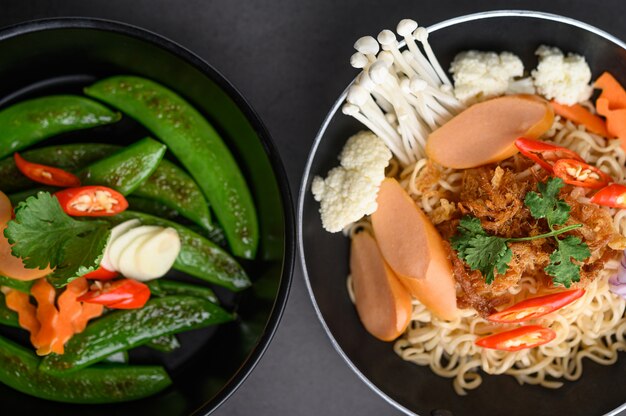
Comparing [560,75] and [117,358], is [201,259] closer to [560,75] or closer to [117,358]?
[117,358]

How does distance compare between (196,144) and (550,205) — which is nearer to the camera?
(550,205)

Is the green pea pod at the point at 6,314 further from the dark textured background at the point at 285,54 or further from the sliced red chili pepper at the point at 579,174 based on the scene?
the sliced red chili pepper at the point at 579,174

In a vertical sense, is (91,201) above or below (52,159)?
below

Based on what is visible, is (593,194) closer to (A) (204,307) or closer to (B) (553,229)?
(B) (553,229)

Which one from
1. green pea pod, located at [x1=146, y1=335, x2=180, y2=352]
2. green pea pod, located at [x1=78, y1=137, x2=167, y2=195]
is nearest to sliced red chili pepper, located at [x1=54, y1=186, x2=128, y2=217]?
green pea pod, located at [x1=78, y1=137, x2=167, y2=195]

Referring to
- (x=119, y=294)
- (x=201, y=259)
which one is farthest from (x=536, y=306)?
(x=119, y=294)

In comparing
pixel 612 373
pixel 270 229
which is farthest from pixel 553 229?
pixel 270 229
